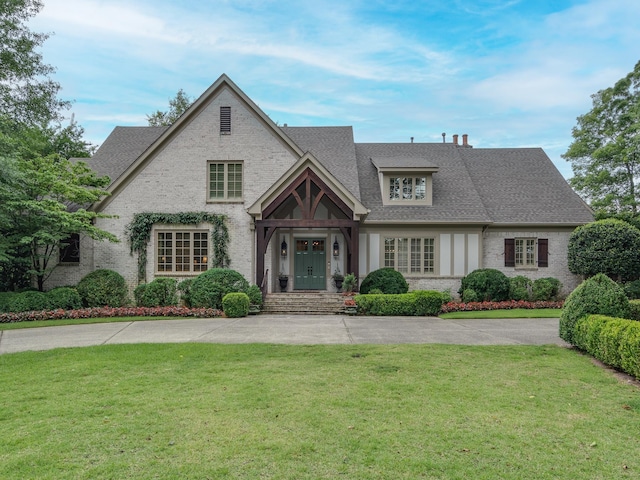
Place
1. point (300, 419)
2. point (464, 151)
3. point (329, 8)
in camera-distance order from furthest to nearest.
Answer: point (464, 151) < point (329, 8) < point (300, 419)

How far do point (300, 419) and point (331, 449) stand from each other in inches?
32.7

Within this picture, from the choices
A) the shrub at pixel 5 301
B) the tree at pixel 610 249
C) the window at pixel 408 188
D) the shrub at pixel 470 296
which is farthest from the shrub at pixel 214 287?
the tree at pixel 610 249

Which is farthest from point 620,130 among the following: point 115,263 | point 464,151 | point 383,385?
point 115,263

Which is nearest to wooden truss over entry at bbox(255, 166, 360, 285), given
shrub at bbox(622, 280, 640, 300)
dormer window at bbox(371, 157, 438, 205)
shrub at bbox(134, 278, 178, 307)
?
shrub at bbox(134, 278, 178, 307)

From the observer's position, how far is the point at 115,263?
17203 millimetres

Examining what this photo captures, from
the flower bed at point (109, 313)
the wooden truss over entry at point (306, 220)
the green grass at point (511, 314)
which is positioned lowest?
the green grass at point (511, 314)

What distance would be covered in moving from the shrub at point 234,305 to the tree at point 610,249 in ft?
48.4

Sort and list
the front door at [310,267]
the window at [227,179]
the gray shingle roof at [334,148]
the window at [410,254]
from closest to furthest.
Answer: the window at [227,179]
the front door at [310,267]
the window at [410,254]
the gray shingle roof at [334,148]

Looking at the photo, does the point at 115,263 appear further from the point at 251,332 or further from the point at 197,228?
the point at 251,332

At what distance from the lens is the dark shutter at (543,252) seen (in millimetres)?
19172

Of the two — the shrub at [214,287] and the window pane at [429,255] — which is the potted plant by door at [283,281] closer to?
the shrub at [214,287]

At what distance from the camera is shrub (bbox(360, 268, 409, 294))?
645 inches

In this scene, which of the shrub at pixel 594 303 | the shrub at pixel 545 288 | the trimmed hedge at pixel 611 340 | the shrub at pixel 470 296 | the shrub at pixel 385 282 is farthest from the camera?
the shrub at pixel 545 288

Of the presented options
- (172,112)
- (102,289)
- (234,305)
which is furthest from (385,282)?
(172,112)
